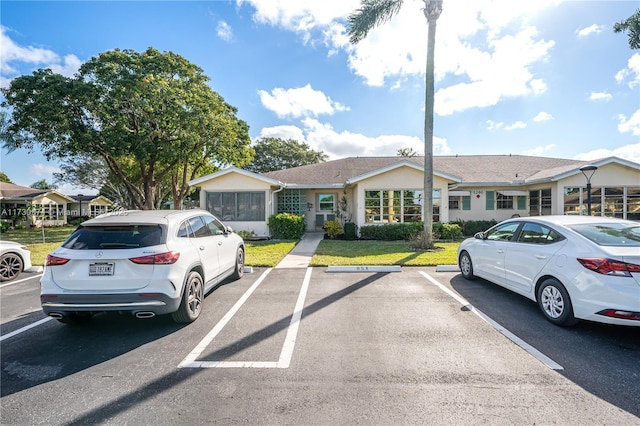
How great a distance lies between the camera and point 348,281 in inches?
264

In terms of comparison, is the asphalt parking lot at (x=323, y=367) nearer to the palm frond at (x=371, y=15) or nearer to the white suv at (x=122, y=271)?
the white suv at (x=122, y=271)

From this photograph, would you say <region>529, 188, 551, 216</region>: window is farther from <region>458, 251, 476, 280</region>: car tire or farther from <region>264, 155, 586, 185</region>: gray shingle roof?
<region>458, 251, 476, 280</region>: car tire

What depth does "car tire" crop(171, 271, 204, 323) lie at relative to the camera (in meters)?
4.21

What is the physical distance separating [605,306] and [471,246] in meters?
3.03

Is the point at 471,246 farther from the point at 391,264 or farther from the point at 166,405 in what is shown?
the point at 166,405

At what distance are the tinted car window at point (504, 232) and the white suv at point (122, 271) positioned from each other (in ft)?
18.8

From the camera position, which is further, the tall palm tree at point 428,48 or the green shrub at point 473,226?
the green shrub at point 473,226

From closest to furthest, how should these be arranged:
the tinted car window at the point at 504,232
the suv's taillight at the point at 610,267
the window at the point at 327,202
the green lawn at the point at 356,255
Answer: the suv's taillight at the point at 610,267 < the tinted car window at the point at 504,232 < the green lawn at the point at 356,255 < the window at the point at 327,202

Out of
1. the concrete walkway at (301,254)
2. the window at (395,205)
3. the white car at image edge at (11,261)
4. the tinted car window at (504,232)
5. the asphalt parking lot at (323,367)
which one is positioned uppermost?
the window at (395,205)

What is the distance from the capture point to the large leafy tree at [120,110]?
15.0 metres

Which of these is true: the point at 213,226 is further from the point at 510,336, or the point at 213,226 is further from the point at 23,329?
the point at 510,336

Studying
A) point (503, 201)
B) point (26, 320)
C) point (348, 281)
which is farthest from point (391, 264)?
point (503, 201)

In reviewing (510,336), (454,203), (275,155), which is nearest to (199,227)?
(510,336)

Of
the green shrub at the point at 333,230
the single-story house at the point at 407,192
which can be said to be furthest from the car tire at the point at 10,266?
the green shrub at the point at 333,230
